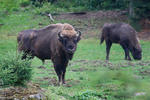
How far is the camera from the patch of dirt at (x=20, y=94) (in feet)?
23.4

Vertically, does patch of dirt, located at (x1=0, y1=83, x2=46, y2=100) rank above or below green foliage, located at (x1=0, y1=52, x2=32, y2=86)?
below

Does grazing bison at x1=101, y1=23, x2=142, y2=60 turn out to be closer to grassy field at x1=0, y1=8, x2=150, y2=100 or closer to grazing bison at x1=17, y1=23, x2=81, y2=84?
grassy field at x1=0, y1=8, x2=150, y2=100

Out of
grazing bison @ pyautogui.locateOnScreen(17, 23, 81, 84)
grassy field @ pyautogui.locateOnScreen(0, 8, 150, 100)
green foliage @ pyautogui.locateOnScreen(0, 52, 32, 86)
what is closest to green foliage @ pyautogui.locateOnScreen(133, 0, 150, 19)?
grassy field @ pyautogui.locateOnScreen(0, 8, 150, 100)

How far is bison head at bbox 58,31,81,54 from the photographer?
12.0 m

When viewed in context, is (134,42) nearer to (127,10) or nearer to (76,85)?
A: (76,85)

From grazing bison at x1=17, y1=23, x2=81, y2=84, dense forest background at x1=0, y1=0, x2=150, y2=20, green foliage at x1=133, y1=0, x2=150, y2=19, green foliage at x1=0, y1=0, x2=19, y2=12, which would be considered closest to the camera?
grazing bison at x1=17, y1=23, x2=81, y2=84

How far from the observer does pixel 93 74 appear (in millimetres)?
7141

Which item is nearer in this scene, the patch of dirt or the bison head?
the patch of dirt

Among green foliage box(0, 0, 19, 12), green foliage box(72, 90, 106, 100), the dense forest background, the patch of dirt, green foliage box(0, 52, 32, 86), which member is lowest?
the dense forest background

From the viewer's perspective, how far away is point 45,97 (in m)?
7.50

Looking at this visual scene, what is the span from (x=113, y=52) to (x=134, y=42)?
147 inches

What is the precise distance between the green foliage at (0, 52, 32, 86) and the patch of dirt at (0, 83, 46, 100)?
314mm

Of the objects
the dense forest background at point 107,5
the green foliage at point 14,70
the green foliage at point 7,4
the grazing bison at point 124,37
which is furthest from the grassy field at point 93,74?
the dense forest background at point 107,5

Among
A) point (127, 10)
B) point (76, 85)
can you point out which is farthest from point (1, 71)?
point (127, 10)
